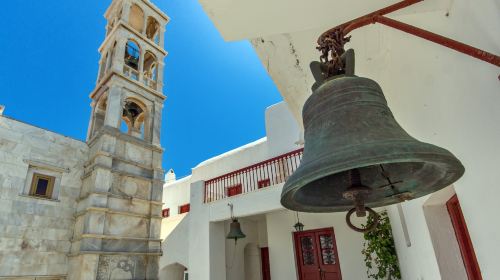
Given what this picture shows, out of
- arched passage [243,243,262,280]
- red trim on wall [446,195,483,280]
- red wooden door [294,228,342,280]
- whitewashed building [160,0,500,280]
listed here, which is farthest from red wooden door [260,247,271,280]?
red trim on wall [446,195,483,280]

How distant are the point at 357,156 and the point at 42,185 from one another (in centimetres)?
830

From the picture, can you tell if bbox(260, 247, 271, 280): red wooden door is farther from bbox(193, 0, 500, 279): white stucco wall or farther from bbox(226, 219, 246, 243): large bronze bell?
bbox(193, 0, 500, 279): white stucco wall

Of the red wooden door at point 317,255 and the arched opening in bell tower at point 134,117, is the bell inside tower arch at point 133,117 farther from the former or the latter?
the red wooden door at point 317,255

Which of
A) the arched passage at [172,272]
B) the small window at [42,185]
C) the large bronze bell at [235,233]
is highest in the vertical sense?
the small window at [42,185]

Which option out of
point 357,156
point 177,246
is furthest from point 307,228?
point 357,156

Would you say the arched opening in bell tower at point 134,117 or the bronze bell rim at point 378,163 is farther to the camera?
the arched opening in bell tower at point 134,117

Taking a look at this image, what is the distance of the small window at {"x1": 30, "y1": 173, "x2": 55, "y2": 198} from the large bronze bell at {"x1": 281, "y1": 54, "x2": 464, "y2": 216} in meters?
7.73

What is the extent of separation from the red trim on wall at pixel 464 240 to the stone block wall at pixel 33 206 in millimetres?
7988

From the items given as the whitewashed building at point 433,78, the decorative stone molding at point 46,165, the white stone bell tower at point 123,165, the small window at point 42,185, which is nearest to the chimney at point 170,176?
the white stone bell tower at point 123,165

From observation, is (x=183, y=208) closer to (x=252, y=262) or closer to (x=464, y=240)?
(x=252, y=262)

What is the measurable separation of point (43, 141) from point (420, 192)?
8592mm

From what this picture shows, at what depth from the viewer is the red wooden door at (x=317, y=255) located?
8570 mm

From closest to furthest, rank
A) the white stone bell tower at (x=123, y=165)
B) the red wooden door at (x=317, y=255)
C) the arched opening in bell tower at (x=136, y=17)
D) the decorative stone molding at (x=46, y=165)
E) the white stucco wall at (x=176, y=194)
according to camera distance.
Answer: the decorative stone molding at (x=46, y=165)
the white stone bell tower at (x=123, y=165)
the red wooden door at (x=317, y=255)
the arched opening in bell tower at (x=136, y=17)
the white stucco wall at (x=176, y=194)

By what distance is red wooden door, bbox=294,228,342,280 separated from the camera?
28.1 feet
